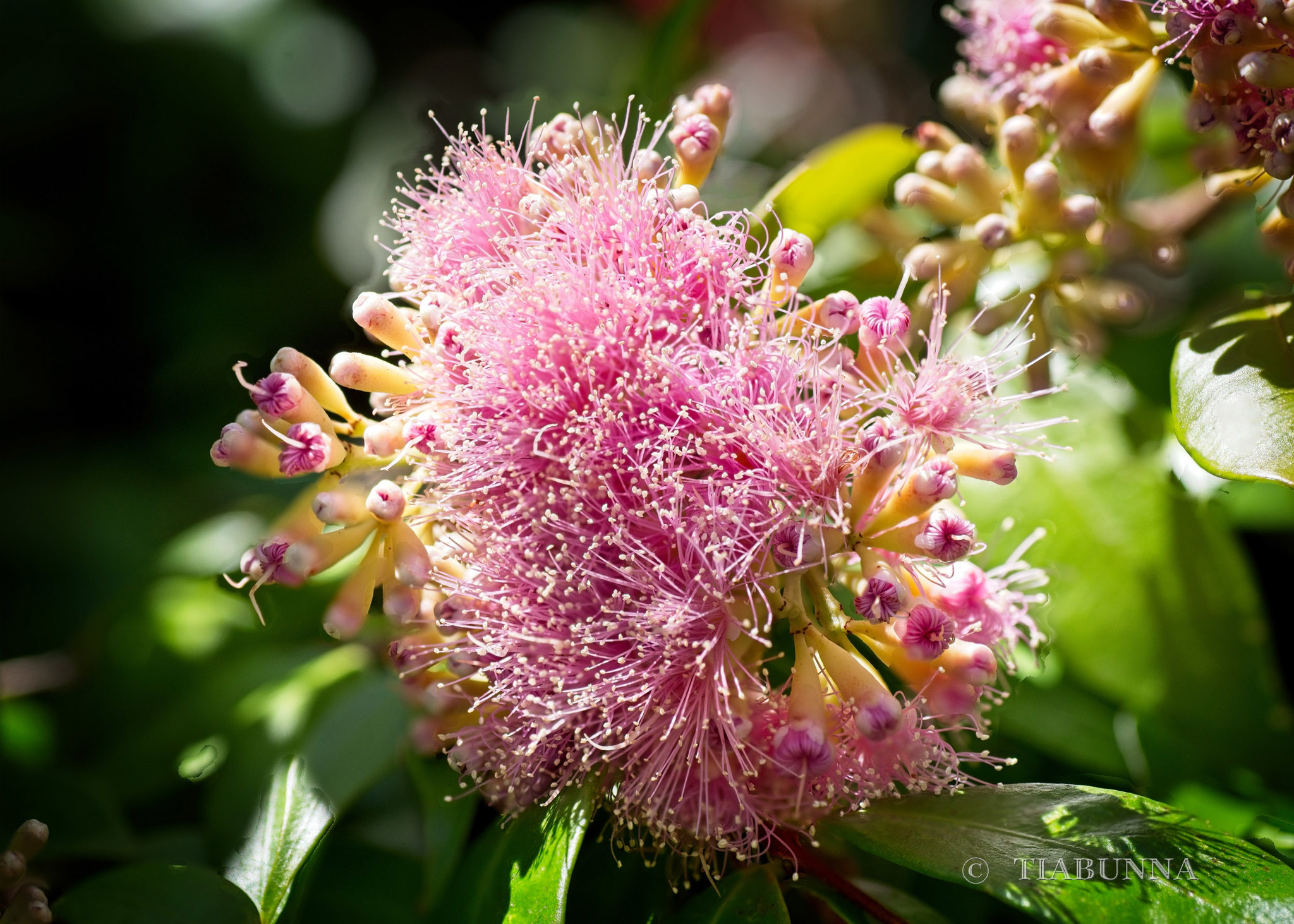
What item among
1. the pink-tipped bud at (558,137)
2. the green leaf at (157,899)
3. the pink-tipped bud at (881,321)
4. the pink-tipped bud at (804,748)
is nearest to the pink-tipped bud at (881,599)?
the pink-tipped bud at (804,748)

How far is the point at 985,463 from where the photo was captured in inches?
34.0

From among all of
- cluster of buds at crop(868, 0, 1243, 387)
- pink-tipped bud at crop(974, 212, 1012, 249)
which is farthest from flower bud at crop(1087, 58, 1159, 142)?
pink-tipped bud at crop(974, 212, 1012, 249)

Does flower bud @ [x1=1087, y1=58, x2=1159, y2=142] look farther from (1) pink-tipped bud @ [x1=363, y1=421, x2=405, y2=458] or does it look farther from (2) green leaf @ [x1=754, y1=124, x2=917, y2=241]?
(1) pink-tipped bud @ [x1=363, y1=421, x2=405, y2=458]

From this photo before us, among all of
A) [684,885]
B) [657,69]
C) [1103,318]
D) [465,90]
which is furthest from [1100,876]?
[465,90]

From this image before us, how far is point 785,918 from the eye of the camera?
Answer: 889 millimetres

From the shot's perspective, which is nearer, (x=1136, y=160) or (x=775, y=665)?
(x=775, y=665)

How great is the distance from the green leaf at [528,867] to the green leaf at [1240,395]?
65 cm

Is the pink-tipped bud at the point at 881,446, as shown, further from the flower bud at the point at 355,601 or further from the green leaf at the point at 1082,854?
the flower bud at the point at 355,601

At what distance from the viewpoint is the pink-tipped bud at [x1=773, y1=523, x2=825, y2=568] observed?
0.82m

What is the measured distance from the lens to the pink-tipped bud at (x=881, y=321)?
0.87 metres

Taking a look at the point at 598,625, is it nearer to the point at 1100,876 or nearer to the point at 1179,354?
the point at 1100,876

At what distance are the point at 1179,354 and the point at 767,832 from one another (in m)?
0.63

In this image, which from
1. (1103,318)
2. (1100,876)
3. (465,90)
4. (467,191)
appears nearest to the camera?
(1100,876)

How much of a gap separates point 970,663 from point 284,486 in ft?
4.81
